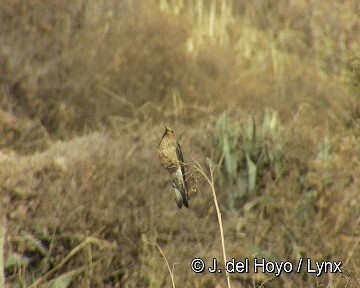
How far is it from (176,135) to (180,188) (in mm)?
800

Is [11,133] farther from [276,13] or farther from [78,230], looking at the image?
[276,13]

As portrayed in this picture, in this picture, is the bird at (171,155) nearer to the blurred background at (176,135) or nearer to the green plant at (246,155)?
the blurred background at (176,135)

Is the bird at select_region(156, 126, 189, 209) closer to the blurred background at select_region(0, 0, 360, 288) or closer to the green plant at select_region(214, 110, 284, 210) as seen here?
the blurred background at select_region(0, 0, 360, 288)

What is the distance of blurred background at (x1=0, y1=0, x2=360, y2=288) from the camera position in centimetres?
254

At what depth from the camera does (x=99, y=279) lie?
2400 millimetres

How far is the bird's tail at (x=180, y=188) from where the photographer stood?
2.39 m

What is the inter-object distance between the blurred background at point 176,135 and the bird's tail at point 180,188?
93 mm

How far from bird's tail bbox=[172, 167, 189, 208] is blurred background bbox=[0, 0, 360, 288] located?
9cm

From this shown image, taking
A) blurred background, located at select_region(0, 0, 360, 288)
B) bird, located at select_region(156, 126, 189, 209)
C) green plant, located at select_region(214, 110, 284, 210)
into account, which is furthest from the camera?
green plant, located at select_region(214, 110, 284, 210)

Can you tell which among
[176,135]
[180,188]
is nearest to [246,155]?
[176,135]

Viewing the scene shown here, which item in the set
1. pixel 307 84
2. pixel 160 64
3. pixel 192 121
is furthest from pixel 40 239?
pixel 307 84

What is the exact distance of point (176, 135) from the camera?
325 centimetres

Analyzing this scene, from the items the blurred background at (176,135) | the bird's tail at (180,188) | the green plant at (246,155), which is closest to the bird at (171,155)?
the bird's tail at (180,188)

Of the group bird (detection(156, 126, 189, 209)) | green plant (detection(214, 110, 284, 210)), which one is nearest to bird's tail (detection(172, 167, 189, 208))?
bird (detection(156, 126, 189, 209))
